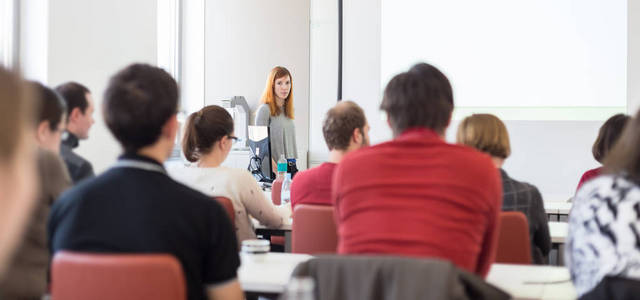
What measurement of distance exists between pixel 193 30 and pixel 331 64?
1894 mm

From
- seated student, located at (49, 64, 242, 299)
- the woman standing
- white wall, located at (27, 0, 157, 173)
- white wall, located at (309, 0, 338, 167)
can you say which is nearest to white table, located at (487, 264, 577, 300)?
seated student, located at (49, 64, 242, 299)

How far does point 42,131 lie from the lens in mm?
2334

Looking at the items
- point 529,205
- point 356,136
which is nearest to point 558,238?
point 529,205

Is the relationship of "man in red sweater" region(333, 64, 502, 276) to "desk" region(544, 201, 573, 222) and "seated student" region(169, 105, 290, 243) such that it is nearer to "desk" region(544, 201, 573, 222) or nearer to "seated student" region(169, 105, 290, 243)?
"seated student" region(169, 105, 290, 243)

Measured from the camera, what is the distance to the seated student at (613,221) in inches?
68.5

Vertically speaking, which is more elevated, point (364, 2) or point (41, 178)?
point (364, 2)

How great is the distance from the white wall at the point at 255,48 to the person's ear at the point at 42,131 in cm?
544

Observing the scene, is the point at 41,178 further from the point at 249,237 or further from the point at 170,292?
A: the point at 249,237

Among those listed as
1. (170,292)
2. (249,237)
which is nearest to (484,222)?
(170,292)

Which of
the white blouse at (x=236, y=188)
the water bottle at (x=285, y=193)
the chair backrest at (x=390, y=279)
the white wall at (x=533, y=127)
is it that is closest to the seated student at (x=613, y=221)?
the chair backrest at (x=390, y=279)

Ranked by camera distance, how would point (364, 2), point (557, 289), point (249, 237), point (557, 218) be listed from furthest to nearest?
point (364, 2), point (557, 218), point (249, 237), point (557, 289)

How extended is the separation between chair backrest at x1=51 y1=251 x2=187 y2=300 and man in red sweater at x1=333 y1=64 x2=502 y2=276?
554mm

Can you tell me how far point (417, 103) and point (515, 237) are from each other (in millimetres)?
874

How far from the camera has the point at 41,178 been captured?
2037 millimetres
